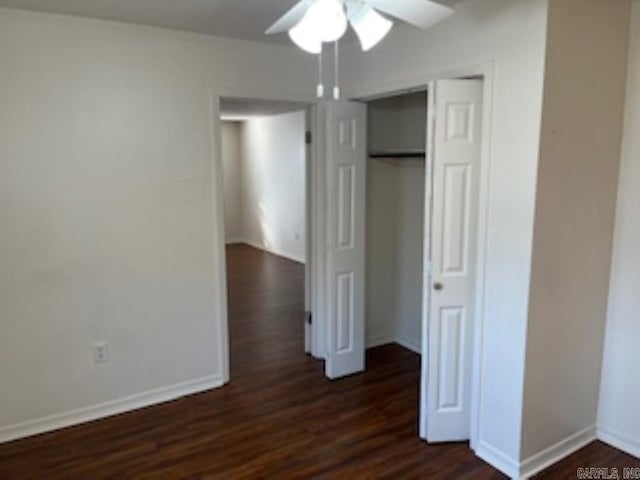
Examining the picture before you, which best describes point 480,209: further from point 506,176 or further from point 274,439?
point 274,439

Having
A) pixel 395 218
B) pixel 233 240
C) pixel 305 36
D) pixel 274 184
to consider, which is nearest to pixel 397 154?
pixel 395 218

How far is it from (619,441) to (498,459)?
79 centimetres

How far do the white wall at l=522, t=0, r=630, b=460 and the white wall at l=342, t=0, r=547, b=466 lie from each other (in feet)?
0.18

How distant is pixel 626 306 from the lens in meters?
2.68

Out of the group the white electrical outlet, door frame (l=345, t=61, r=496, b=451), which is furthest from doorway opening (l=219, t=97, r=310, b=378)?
door frame (l=345, t=61, r=496, b=451)

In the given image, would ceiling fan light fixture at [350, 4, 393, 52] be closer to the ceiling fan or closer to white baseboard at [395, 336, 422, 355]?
the ceiling fan

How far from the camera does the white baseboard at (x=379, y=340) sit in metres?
4.20

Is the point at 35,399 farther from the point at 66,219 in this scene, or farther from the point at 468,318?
the point at 468,318

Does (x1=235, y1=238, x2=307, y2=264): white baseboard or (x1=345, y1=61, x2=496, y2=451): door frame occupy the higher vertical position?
(x1=345, y1=61, x2=496, y2=451): door frame

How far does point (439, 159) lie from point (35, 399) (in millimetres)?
2776

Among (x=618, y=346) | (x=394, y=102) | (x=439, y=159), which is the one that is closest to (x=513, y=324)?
(x=618, y=346)

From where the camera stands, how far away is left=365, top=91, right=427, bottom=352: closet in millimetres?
3898

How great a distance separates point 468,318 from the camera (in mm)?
2729

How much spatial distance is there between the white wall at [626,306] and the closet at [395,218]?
1.47 metres
